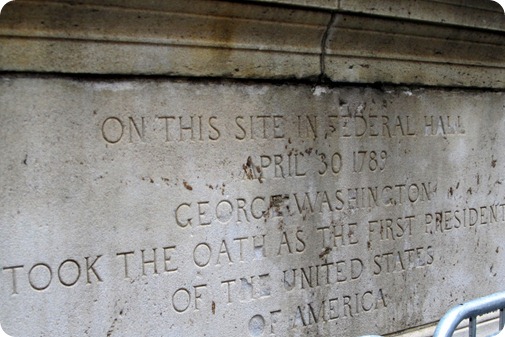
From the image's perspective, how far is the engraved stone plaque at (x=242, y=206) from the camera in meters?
2.23

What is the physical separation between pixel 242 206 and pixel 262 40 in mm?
753

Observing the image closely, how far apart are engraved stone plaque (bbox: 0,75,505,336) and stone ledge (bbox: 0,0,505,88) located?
85mm

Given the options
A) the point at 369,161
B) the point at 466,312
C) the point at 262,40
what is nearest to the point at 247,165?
the point at 262,40

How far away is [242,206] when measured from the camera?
2.65 meters

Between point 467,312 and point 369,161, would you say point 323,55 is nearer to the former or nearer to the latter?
point 369,161

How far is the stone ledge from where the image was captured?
7.08 feet

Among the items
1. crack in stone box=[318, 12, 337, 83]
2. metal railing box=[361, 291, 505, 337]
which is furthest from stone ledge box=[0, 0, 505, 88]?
metal railing box=[361, 291, 505, 337]

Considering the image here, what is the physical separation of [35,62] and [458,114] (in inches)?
91.7

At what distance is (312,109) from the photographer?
2816mm

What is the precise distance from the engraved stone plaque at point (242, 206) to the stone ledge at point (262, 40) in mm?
85

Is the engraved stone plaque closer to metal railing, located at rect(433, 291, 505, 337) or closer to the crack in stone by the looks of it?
the crack in stone

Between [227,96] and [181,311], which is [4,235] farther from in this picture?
[227,96]

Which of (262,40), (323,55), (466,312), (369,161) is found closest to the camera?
(466,312)

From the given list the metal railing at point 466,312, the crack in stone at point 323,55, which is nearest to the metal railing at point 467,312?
the metal railing at point 466,312
